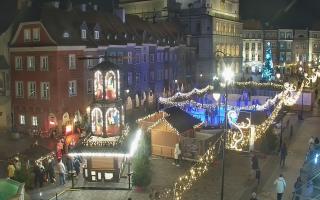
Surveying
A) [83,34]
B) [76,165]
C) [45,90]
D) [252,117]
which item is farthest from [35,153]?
[83,34]

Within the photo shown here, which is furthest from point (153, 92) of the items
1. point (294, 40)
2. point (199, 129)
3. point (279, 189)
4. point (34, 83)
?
point (294, 40)

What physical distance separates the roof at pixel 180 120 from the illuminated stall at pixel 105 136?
447cm

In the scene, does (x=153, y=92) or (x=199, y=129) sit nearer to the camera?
(x=199, y=129)

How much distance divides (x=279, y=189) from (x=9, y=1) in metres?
39.2

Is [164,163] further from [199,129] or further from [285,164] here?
[285,164]

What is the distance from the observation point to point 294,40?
116 m

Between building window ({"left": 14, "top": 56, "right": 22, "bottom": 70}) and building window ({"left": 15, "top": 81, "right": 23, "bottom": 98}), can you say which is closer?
building window ({"left": 14, "top": 56, "right": 22, "bottom": 70})

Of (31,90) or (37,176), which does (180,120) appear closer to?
(37,176)

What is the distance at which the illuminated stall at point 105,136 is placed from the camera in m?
26.6

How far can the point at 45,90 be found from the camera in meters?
41.8

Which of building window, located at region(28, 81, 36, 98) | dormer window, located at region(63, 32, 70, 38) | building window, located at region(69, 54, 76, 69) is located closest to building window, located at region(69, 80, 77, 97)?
building window, located at region(69, 54, 76, 69)

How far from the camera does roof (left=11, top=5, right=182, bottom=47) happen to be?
1656 inches

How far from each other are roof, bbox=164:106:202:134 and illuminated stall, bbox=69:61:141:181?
4.47 meters

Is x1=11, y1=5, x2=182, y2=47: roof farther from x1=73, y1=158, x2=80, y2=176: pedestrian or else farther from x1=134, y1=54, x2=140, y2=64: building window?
x1=73, y1=158, x2=80, y2=176: pedestrian
